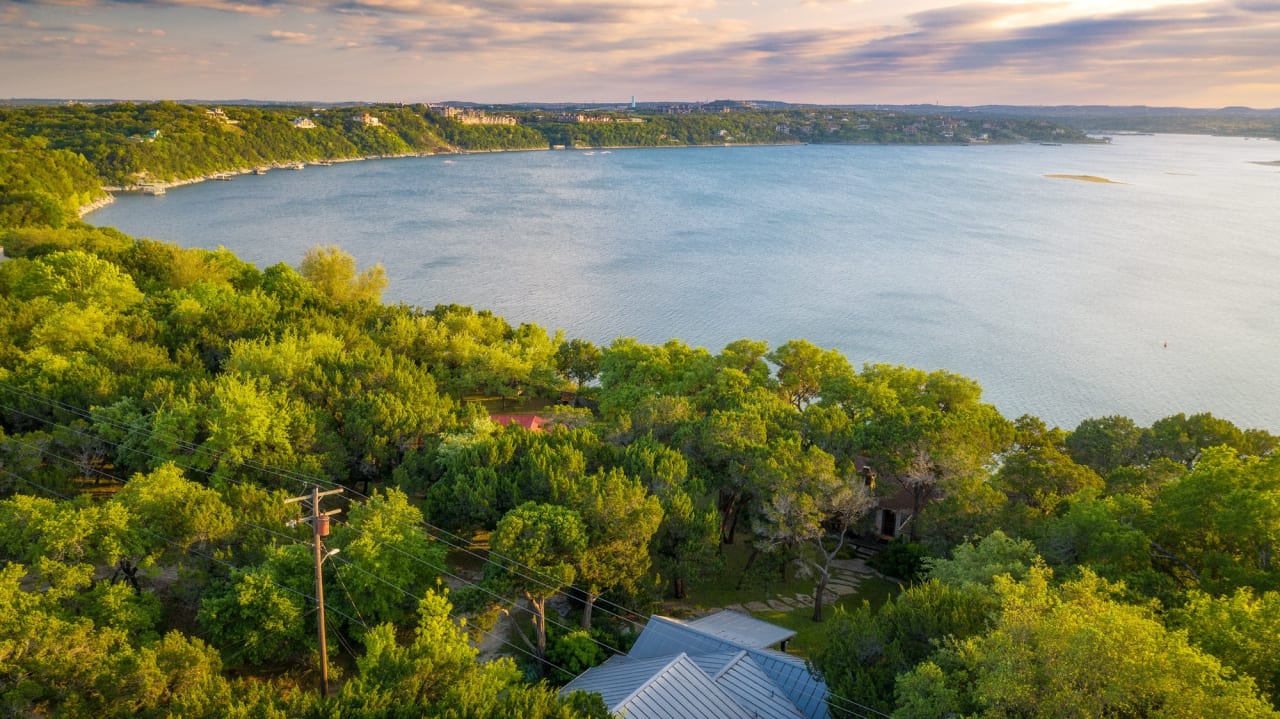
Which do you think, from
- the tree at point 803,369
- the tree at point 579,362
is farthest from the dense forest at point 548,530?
the tree at point 579,362

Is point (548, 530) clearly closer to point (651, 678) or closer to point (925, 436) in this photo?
point (651, 678)

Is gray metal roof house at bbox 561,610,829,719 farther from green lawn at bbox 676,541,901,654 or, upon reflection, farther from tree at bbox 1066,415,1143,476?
tree at bbox 1066,415,1143,476

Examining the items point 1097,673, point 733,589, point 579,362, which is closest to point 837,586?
point 733,589

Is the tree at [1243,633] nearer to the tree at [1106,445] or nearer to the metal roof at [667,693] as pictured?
the metal roof at [667,693]

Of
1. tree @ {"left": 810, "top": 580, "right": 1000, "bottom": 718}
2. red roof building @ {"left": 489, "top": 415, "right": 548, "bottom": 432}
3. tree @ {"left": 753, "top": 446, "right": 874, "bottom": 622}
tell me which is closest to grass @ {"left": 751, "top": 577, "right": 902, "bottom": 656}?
tree @ {"left": 753, "top": 446, "right": 874, "bottom": 622}

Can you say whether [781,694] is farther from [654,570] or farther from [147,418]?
[147,418]

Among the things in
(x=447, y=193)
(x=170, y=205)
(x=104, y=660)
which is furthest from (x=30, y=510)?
(x=447, y=193)
